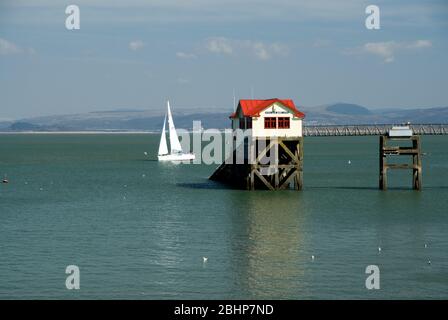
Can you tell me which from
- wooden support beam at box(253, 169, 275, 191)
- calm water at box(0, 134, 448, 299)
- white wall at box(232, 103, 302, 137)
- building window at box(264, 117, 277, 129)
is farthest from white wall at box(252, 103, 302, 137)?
calm water at box(0, 134, 448, 299)

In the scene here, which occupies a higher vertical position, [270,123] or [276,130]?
[270,123]

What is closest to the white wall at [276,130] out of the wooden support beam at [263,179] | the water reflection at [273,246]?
the wooden support beam at [263,179]

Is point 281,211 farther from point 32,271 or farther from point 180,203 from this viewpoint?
point 32,271

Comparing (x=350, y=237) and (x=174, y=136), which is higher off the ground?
(x=174, y=136)

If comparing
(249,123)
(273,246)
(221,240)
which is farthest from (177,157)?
(273,246)

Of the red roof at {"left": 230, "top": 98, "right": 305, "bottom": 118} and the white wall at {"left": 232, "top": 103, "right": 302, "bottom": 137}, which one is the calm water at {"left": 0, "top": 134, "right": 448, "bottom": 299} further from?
the red roof at {"left": 230, "top": 98, "right": 305, "bottom": 118}

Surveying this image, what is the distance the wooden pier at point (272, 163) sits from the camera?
236ft

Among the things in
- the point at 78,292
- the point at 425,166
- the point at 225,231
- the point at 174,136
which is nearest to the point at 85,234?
the point at 225,231

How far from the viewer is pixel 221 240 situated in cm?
5022

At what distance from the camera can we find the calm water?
38.9 meters

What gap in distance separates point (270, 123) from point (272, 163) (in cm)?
322

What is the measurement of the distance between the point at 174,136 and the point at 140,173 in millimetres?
28850

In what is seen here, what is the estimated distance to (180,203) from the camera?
6906cm

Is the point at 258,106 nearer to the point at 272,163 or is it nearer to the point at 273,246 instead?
the point at 272,163
